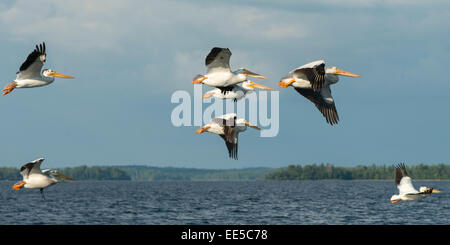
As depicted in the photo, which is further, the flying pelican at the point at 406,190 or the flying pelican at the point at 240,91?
the flying pelican at the point at 406,190

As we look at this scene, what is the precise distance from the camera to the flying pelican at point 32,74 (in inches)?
1017

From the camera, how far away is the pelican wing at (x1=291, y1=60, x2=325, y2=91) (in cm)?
2256

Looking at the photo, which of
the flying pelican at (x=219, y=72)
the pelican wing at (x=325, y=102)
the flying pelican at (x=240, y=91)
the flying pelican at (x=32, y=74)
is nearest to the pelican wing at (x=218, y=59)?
the flying pelican at (x=219, y=72)

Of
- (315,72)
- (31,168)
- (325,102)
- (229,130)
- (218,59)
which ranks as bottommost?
(31,168)

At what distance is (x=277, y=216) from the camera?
83375 millimetres

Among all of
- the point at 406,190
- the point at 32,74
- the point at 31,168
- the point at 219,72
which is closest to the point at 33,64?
the point at 32,74

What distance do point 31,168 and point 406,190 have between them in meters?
17.1

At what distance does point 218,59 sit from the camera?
23375mm

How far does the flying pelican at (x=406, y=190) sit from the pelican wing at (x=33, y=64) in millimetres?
16463

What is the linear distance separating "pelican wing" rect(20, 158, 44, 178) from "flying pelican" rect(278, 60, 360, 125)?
10.2m

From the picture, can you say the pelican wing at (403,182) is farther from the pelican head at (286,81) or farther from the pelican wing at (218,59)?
the pelican wing at (218,59)

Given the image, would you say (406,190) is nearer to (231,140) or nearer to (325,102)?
(325,102)
